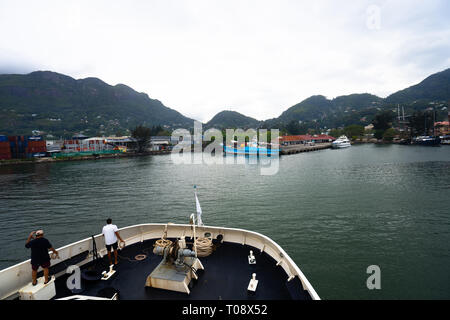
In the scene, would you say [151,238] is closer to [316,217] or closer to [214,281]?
[214,281]

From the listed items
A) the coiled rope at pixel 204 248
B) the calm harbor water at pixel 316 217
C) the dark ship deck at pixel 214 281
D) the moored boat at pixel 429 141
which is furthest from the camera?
the moored boat at pixel 429 141

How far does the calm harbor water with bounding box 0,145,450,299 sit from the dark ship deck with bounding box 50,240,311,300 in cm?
421

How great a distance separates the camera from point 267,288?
561 centimetres

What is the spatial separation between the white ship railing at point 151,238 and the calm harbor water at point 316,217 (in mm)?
3838

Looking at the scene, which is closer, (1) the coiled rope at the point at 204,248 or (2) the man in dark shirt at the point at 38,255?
(2) the man in dark shirt at the point at 38,255

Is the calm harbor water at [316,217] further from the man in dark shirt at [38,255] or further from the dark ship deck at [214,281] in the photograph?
the man in dark shirt at [38,255]

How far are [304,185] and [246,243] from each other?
20.9 metres

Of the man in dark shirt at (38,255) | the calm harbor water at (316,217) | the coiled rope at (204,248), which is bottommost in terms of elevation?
the calm harbor water at (316,217)

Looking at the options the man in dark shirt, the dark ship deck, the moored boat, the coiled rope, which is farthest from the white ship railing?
the moored boat

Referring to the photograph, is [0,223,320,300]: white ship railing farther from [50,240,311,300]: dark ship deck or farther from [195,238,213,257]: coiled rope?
[195,238,213,257]: coiled rope

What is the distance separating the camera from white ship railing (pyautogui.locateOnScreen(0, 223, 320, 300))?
5355 mm

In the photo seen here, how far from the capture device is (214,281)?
5887 mm

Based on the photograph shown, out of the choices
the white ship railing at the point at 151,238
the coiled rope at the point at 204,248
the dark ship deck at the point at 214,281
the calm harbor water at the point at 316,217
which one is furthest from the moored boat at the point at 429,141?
the coiled rope at the point at 204,248

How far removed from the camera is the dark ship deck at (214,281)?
208 inches
